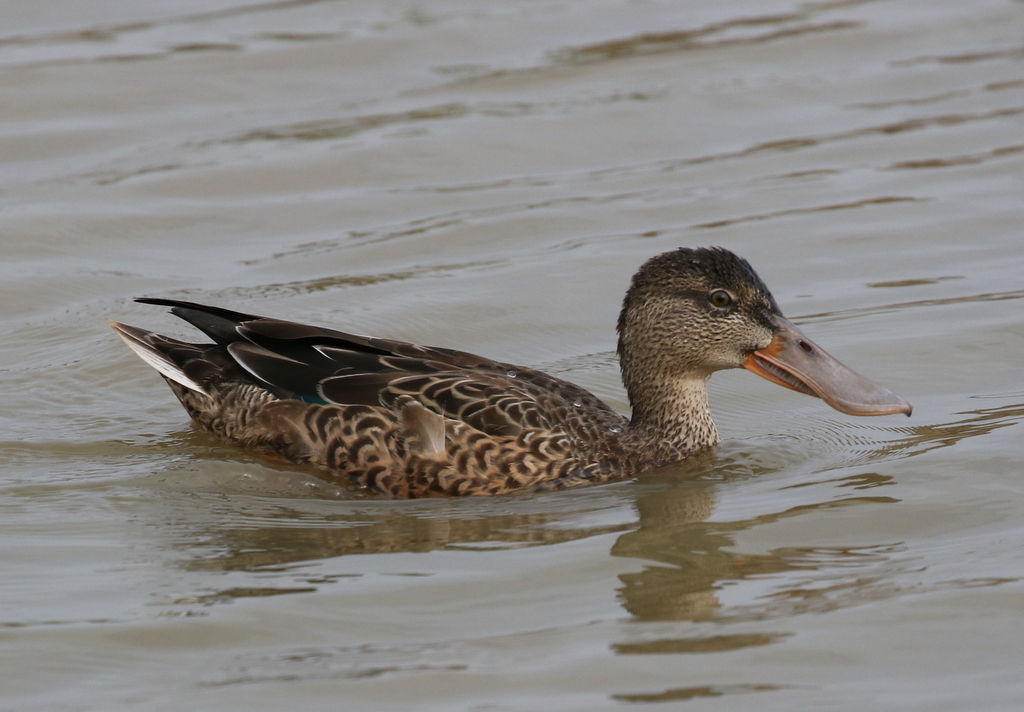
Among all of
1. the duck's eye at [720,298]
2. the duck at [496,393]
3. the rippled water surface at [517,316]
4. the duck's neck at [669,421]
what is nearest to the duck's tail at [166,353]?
the duck at [496,393]

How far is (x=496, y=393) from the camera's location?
7.85 metres

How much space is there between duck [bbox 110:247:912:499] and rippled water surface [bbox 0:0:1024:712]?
0.68ft

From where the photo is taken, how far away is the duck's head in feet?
26.0

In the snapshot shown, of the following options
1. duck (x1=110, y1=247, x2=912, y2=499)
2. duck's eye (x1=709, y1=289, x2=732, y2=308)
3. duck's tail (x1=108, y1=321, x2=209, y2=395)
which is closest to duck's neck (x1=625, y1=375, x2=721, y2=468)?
duck (x1=110, y1=247, x2=912, y2=499)

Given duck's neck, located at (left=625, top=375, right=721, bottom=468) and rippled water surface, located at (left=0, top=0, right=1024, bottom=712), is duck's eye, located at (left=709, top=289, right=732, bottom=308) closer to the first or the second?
duck's neck, located at (left=625, top=375, right=721, bottom=468)

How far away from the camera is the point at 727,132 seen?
14.6 m

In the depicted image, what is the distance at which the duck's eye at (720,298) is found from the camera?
798 cm

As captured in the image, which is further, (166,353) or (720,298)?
(166,353)

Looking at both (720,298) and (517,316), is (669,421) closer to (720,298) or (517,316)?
(720,298)

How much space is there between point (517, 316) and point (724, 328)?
9.06 ft

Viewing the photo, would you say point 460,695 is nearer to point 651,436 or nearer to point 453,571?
point 453,571

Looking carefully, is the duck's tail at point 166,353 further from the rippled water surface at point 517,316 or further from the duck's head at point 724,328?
the duck's head at point 724,328

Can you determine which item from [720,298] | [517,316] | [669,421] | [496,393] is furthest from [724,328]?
[517,316]

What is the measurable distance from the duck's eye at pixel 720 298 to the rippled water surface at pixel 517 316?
34.7 inches
